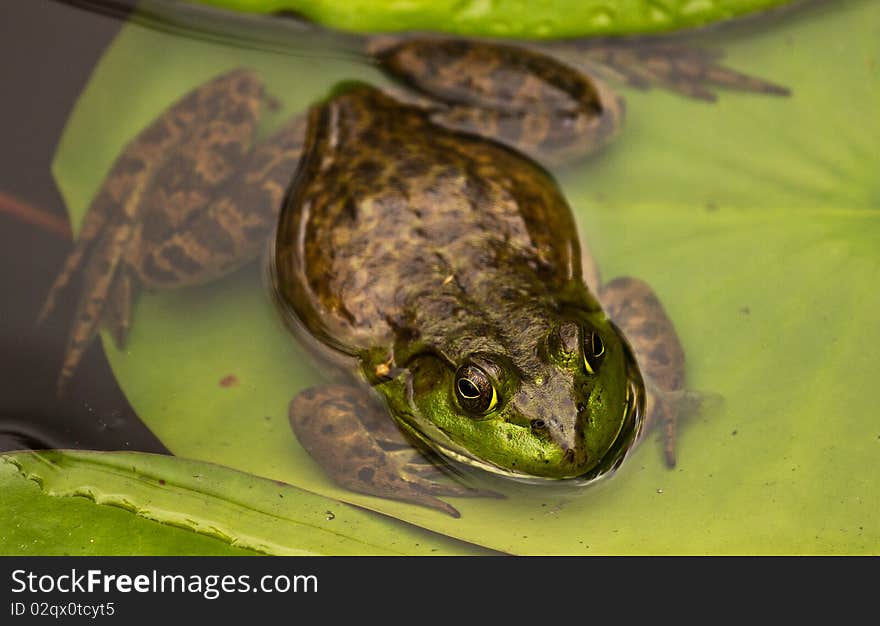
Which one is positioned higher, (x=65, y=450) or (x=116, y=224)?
(x=116, y=224)

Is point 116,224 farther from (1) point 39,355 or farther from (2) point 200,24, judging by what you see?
(2) point 200,24

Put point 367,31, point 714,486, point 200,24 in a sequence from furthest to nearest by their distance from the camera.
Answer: point 200,24
point 367,31
point 714,486

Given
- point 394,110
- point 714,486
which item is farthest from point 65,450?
point 714,486

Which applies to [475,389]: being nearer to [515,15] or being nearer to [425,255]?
[425,255]

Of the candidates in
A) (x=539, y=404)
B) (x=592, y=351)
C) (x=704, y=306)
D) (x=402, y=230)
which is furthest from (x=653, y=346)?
(x=402, y=230)

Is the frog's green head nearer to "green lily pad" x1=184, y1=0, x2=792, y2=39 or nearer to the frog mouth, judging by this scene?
the frog mouth

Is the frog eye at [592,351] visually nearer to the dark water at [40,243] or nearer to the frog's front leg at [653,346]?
the frog's front leg at [653,346]

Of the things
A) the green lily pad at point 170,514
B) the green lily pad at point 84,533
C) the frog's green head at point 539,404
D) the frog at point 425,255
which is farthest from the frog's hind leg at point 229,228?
the green lily pad at point 84,533
